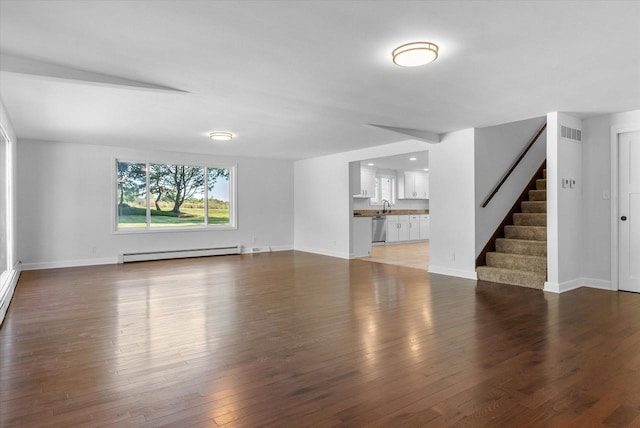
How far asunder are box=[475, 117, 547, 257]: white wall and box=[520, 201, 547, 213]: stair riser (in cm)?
20

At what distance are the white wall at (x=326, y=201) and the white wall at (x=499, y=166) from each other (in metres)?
1.68

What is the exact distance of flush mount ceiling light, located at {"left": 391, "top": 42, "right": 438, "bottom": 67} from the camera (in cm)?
285

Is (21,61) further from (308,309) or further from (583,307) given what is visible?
(583,307)

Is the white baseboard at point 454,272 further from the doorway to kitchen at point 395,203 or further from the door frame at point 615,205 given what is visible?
the doorway to kitchen at point 395,203

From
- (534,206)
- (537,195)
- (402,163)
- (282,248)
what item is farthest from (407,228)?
(534,206)

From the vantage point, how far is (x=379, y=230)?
11188mm

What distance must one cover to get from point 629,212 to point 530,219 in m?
1.44

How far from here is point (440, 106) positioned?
467 cm

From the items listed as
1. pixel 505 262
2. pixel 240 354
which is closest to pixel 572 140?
pixel 505 262

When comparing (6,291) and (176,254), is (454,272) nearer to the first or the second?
(176,254)

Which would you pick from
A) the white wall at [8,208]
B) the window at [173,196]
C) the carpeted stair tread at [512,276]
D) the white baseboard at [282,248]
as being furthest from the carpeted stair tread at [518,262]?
the white wall at [8,208]

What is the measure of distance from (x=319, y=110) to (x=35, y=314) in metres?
3.91

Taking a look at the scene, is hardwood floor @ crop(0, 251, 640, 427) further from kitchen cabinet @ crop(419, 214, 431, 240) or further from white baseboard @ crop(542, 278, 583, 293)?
kitchen cabinet @ crop(419, 214, 431, 240)

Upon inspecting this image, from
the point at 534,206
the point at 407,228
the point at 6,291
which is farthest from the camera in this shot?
the point at 407,228
